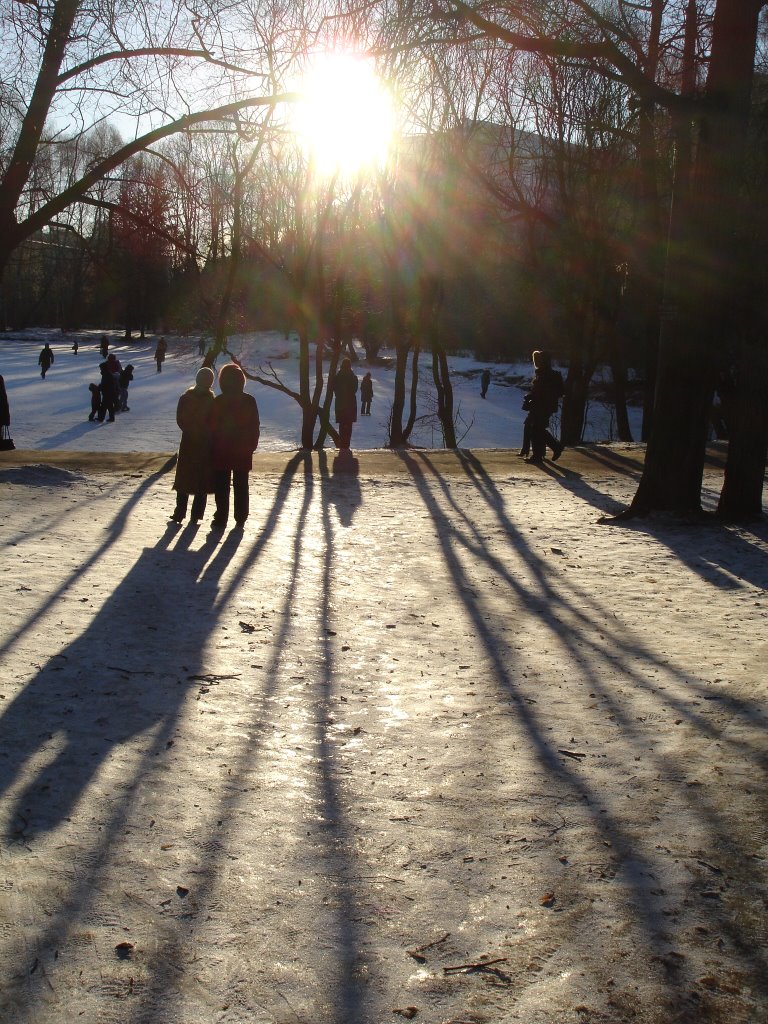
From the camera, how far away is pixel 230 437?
941 cm

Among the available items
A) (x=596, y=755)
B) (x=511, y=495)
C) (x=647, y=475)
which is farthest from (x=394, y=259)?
(x=596, y=755)

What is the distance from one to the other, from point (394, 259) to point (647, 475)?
15.8 metres

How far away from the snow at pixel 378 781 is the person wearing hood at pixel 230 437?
0.73 metres

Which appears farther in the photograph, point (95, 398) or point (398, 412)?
point (95, 398)

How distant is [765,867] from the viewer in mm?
3424

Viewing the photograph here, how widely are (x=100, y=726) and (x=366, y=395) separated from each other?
110 ft

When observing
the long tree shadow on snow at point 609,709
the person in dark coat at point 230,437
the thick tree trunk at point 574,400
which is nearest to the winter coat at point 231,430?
the person in dark coat at point 230,437

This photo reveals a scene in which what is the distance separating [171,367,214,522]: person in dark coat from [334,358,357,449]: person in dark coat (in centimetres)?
736

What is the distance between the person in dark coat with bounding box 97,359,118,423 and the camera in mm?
28281

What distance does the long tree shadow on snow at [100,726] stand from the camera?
3.11 metres

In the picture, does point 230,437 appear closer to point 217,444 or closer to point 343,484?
point 217,444

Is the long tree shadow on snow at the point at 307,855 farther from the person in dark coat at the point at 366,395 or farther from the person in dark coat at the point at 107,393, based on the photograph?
the person in dark coat at the point at 366,395

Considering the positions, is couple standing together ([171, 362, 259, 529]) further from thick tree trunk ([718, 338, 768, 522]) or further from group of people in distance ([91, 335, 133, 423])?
group of people in distance ([91, 335, 133, 423])

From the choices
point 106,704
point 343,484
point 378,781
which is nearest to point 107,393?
point 343,484
